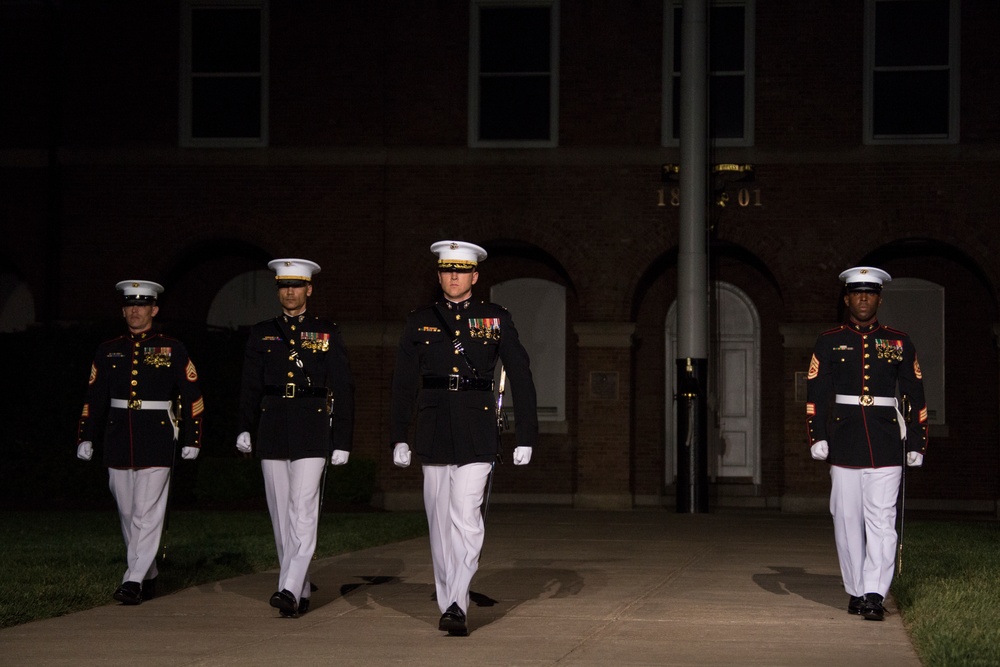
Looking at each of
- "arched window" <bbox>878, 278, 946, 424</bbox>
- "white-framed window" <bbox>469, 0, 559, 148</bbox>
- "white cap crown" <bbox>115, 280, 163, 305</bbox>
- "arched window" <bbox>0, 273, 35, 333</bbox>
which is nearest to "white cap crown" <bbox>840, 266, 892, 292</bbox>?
"white cap crown" <bbox>115, 280, 163, 305</bbox>

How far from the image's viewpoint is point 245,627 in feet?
29.4

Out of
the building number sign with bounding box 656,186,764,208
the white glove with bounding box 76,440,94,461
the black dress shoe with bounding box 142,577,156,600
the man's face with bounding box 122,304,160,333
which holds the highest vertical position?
the building number sign with bounding box 656,186,764,208

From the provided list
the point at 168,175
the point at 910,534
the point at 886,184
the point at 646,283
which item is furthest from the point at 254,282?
the point at 910,534

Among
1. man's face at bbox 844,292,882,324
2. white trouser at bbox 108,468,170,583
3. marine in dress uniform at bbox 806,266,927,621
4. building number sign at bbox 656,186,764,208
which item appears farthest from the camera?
building number sign at bbox 656,186,764,208

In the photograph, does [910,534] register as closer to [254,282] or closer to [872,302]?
[872,302]

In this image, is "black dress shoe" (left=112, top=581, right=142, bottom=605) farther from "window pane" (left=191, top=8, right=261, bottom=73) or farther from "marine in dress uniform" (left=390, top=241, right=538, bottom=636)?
"window pane" (left=191, top=8, right=261, bottom=73)

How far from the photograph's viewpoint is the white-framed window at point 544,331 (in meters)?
23.3

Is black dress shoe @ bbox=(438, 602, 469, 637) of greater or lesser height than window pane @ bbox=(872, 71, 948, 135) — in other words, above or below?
below

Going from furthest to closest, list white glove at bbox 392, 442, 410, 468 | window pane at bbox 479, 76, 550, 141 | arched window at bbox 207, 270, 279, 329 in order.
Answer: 1. arched window at bbox 207, 270, 279, 329
2. window pane at bbox 479, 76, 550, 141
3. white glove at bbox 392, 442, 410, 468

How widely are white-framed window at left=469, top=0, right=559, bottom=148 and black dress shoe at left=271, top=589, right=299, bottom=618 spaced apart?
1345cm

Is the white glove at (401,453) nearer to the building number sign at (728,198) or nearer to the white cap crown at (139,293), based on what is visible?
the white cap crown at (139,293)

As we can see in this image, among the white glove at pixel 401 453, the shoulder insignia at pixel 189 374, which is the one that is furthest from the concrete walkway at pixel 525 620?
the shoulder insignia at pixel 189 374

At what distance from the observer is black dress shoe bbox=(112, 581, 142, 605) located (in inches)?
389

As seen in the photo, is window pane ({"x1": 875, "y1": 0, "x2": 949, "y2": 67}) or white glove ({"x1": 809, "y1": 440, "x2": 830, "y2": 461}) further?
window pane ({"x1": 875, "y1": 0, "x2": 949, "y2": 67})
